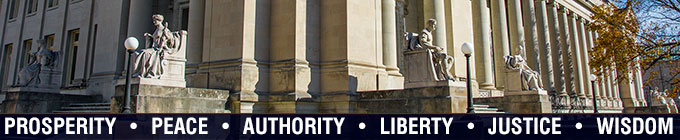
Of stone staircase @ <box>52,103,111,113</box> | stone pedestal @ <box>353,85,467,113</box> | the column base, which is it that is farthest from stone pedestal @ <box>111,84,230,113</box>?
the column base

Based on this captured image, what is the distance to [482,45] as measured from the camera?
25.5 metres

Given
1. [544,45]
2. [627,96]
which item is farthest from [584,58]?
[627,96]

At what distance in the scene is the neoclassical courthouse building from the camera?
14906 millimetres

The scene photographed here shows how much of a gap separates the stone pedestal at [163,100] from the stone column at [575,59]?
1250 inches

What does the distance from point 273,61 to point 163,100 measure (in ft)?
15.4

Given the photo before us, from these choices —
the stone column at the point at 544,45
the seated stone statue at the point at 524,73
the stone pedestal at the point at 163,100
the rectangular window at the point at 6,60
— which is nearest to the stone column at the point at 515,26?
the stone column at the point at 544,45

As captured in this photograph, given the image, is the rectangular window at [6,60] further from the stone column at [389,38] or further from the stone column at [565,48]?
the stone column at [565,48]

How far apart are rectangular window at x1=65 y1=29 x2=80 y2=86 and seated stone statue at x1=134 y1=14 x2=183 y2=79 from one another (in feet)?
46.2

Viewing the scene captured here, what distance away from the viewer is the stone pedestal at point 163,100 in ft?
41.1

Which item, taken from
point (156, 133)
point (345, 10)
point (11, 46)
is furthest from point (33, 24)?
point (156, 133)

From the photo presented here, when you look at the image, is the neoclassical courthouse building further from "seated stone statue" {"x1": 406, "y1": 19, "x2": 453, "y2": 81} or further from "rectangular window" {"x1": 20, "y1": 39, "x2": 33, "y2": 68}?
"rectangular window" {"x1": 20, "y1": 39, "x2": 33, "y2": 68}

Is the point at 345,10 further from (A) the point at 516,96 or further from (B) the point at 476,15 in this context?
(B) the point at 476,15

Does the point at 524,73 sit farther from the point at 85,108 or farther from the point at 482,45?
the point at 85,108

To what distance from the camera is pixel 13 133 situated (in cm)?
972
